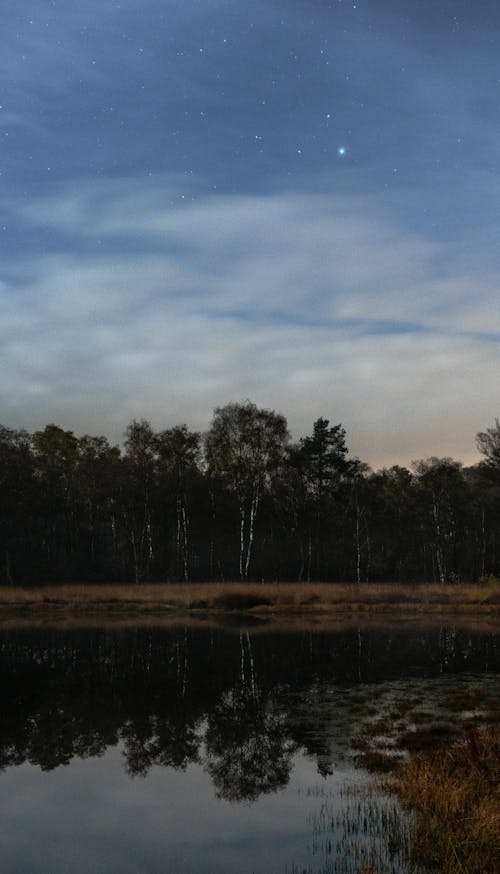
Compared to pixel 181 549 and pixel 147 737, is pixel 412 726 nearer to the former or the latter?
pixel 147 737

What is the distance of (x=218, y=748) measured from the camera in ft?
72.4

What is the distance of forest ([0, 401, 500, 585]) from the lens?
91250 mm

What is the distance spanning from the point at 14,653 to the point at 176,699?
15808 millimetres

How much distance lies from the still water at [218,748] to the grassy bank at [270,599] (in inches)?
745

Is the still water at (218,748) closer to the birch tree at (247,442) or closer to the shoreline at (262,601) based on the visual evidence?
the shoreline at (262,601)

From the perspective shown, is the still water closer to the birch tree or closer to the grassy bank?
the grassy bank

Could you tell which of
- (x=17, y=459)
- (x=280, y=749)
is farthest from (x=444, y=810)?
(x=17, y=459)

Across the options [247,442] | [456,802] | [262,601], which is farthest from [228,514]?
[456,802]

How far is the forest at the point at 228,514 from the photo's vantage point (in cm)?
9125

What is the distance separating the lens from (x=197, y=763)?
20.8 m

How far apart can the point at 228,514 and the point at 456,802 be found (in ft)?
300

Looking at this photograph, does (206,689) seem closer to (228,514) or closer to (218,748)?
(218,748)

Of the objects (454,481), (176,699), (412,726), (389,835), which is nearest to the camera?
(389,835)

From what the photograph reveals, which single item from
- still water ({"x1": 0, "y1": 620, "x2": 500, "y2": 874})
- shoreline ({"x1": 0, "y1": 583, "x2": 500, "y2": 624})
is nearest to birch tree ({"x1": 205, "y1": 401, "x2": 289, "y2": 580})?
shoreline ({"x1": 0, "y1": 583, "x2": 500, "y2": 624})
